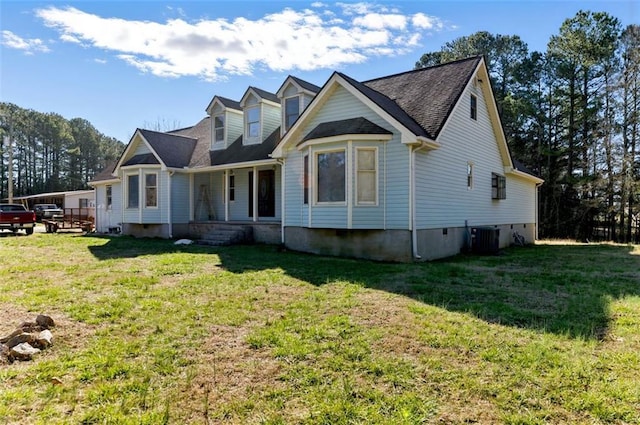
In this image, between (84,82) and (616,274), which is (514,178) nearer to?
(616,274)

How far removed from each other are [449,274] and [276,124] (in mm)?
10893

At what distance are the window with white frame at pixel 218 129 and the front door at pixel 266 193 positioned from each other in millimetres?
3252

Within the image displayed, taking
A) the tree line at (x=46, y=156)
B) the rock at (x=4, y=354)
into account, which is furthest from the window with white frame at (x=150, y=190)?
the tree line at (x=46, y=156)

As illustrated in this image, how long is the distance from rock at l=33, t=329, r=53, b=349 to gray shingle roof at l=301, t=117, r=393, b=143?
799cm

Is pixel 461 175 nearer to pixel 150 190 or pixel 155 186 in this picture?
pixel 155 186

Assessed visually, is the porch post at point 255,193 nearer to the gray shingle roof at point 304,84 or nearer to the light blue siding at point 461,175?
the gray shingle roof at point 304,84

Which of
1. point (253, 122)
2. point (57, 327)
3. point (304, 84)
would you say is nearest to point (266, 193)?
point (253, 122)

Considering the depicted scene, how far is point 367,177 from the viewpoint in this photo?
1080cm

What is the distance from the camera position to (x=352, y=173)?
34.9 feet

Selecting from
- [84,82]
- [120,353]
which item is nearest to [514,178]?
[120,353]

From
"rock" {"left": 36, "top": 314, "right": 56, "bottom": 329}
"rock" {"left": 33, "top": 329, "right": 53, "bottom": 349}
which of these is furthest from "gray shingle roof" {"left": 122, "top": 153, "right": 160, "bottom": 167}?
"rock" {"left": 33, "top": 329, "right": 53, "bottom": 349}

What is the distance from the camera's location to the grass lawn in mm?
3094

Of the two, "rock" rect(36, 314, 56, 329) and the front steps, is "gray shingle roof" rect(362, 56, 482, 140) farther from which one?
"rock" rect(36, 314, 56, 329)

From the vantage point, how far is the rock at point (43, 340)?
4.23m
